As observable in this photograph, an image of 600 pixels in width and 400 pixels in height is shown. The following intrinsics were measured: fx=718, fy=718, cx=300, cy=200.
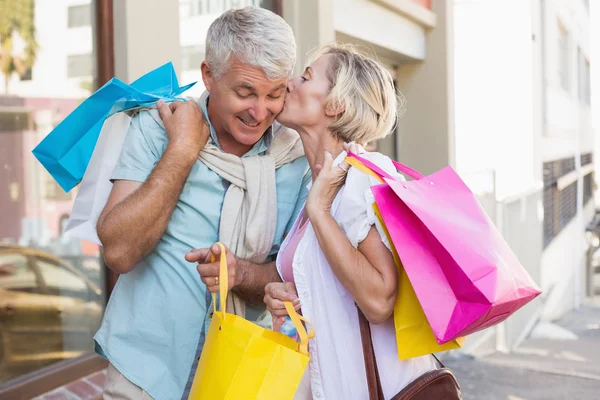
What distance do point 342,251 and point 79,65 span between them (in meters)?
2.37

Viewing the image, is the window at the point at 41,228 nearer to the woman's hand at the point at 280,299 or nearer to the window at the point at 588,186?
the woman's hand at the point at 280,299

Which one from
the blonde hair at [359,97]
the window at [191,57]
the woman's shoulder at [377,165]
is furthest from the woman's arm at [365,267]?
the window at [191,57]

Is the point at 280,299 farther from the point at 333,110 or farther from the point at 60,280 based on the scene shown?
the point at 60,280

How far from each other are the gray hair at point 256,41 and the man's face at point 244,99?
0.08ft

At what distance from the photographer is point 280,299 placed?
6.23 feet

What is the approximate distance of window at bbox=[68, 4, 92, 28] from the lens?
358cm

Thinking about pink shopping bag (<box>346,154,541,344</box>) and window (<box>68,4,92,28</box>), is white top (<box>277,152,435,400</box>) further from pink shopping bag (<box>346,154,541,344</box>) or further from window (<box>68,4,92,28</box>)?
window (<box>68,4,92,28</box>)

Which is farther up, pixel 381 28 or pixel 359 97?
pixel 381 28

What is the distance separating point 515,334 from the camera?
9.69 m

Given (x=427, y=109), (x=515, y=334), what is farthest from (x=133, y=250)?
(x=515, y=334)

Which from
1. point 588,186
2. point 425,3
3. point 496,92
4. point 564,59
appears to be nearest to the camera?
point 425,3

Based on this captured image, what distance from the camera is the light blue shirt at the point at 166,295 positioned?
208 centimetres

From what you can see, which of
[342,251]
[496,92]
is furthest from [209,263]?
[496,92]

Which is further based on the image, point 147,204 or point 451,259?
point 147,204
